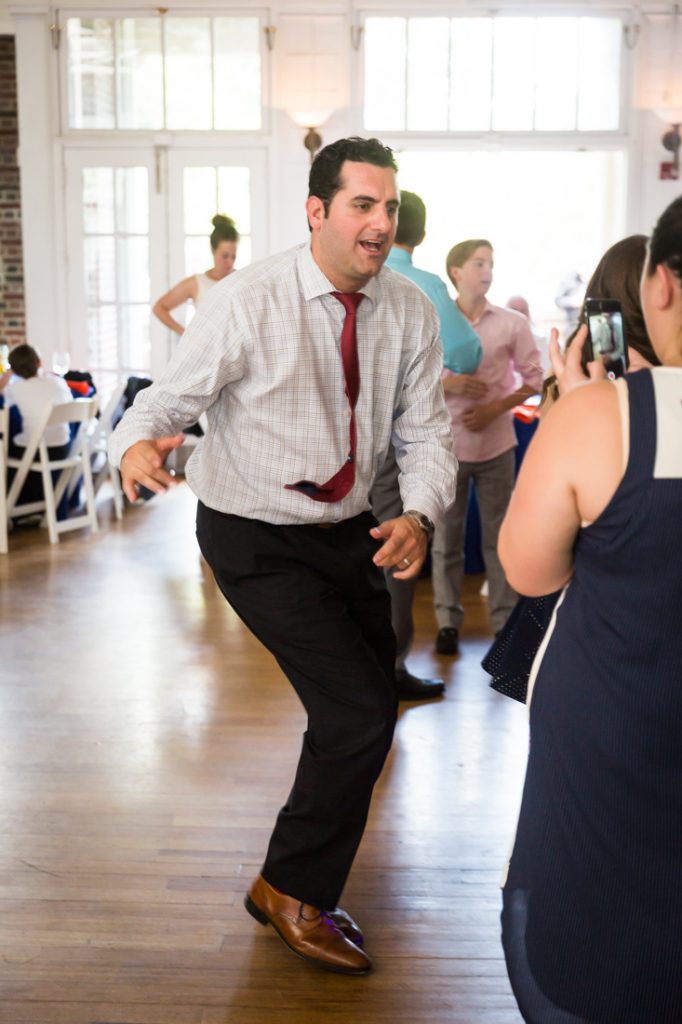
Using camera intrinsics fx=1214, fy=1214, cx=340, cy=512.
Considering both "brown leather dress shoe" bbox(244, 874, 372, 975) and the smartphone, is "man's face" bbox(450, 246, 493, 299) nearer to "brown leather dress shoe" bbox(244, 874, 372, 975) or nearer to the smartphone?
"brown leather dress shoe" bbox(244, 874, 372, 975)

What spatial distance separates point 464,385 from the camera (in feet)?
15.4

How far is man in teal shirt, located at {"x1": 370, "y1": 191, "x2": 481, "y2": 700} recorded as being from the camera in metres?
4.16

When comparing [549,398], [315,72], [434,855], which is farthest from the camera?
[315,72]

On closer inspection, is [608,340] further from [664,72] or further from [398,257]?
[664,72]

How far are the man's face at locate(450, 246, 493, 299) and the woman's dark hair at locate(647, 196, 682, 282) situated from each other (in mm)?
3384

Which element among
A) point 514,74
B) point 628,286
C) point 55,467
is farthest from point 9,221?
point 628,286

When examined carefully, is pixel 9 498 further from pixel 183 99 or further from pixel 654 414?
pixel 654 414

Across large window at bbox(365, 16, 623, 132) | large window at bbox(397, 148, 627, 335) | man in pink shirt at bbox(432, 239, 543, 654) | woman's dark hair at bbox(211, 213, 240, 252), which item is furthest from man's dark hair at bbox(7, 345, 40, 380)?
large window at bbox(397, 148, 627, 335)

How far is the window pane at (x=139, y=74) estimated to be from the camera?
9711 millimetres

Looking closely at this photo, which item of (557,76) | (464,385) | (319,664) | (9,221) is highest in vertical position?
(557,76)

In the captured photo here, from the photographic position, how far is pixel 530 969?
1534mm

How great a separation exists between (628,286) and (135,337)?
8.55m

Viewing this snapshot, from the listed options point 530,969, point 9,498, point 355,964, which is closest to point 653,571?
point 530,969

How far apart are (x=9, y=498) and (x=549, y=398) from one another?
18.6 ft
